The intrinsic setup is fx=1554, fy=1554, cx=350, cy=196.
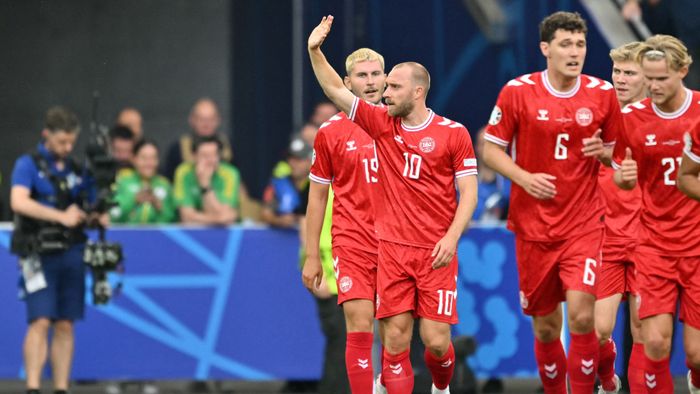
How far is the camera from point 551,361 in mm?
10734

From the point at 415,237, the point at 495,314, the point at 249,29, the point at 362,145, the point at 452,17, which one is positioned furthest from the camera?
the point at 249,29

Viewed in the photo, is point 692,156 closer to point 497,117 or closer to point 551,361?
point 497,117

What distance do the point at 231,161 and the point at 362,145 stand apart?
5019 mm

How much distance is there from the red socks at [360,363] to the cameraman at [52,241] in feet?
11.9

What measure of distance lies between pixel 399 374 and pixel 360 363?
1.39ft

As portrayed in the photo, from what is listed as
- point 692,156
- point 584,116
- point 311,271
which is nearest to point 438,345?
point 311,271

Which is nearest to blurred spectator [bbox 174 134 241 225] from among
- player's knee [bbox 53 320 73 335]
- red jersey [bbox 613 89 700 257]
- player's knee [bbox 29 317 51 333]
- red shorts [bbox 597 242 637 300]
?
player's knee [bbox 53 320 73 335]

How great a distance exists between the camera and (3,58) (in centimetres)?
2034

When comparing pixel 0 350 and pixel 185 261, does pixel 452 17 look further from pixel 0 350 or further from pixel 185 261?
pixel 0 350

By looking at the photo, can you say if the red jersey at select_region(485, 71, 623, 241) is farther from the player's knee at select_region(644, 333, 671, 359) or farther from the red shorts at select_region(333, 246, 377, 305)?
the red shorts at select_region(333, 246, 377, 305)

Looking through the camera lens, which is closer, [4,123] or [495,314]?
[495,314]

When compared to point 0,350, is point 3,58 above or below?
above

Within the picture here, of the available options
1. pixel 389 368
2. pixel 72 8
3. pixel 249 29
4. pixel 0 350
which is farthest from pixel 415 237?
pixel 72 8

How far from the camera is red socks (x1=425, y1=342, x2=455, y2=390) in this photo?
1051cm
